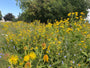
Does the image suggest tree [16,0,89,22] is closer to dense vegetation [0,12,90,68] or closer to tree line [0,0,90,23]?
tree line [0,0,90,23]

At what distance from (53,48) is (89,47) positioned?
842mm

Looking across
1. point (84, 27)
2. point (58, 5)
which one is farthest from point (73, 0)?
point (84, 27)

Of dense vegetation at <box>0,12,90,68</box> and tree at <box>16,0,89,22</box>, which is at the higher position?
tree at <box>16,0,89,22</box>

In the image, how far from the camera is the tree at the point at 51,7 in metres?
9.20

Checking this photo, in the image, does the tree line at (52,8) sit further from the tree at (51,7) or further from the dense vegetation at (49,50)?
the dense vegetation at (49,50)

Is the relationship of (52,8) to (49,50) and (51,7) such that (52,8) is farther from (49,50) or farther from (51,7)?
(49,50)

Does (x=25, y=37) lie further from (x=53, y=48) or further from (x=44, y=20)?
(x=44, y=20)

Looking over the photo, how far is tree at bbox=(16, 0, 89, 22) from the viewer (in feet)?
30.2

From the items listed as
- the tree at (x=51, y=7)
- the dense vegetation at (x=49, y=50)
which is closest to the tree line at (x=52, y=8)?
the tree at (x=51, y=7)

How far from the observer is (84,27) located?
324cm

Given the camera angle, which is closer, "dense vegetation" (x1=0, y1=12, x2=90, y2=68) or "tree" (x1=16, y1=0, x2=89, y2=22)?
"dense vegetation" (x1=0, y1=12, x2=90, y2=68)

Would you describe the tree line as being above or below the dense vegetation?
above

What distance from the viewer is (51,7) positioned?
952cm

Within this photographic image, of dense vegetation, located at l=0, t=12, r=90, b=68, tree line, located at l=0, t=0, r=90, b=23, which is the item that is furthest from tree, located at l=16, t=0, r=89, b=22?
dense vegetation, located at l=0, t=12, r=90, b=68
